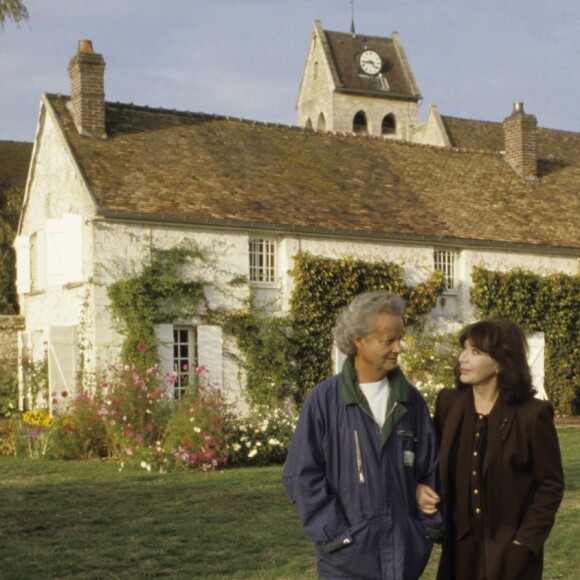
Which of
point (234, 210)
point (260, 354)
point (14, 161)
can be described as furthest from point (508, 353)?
point (14, 161)

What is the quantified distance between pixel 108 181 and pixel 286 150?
18.4 ft

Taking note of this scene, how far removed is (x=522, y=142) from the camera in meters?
27.3

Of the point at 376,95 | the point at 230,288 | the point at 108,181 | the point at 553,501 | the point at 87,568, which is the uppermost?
the point at 376,95

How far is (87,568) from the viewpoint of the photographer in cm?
746

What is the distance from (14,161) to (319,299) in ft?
58.7

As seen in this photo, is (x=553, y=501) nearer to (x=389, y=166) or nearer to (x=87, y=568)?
(x=87, y=568)

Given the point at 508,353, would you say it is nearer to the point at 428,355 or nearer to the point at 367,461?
the point at 367,461

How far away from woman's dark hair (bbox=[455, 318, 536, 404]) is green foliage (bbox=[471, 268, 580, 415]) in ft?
61.9

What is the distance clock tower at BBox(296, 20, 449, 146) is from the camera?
44.4m

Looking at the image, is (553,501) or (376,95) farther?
(376,95)

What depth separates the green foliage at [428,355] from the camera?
21.1 metres

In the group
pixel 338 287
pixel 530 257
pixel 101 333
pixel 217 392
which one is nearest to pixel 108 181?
pixel 101 333

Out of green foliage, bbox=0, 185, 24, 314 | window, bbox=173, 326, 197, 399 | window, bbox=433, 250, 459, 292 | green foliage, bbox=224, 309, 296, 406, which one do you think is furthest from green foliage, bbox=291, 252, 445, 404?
green foliage, bbox=0, 185, 24, 314

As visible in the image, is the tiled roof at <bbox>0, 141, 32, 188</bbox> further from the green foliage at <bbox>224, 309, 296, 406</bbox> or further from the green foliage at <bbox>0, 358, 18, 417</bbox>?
the green foliage at <bbox>224, 309, 296, 406</bbox>
